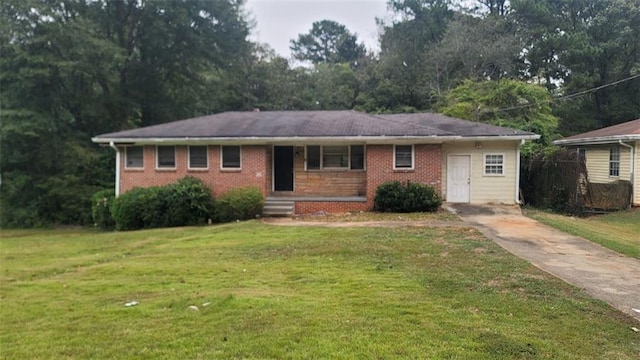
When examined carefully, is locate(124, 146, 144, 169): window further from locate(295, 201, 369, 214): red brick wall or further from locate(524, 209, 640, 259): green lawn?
locate(524, 209, 640, 259): green lawn

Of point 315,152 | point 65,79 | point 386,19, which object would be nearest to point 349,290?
point 315,152

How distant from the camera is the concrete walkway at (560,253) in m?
6.14

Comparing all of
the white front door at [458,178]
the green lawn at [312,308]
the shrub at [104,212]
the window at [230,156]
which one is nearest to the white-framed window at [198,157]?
the window at [230,156]

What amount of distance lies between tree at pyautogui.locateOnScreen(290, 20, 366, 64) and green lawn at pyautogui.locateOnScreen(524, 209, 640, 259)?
4424cm

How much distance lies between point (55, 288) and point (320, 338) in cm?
509

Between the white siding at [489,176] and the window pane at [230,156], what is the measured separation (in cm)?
800

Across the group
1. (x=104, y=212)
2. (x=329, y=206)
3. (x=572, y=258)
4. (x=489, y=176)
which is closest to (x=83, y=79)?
(x=104, y=212)

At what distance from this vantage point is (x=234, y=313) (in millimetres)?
5074

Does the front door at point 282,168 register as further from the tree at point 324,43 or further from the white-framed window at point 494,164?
the tree at point 324,43

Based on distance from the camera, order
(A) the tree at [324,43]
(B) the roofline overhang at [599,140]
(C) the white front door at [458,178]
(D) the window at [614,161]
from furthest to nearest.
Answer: (A) the tree at [324,43]
(D) the window at [614,161]
(C) the white front door at [458,178]
(B) the roofline overhang at [599,140]

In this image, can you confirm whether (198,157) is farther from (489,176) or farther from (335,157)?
(489,176)

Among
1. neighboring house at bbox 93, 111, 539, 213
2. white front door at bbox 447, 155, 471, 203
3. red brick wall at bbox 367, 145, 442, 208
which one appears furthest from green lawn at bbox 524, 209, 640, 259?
red brick wall at bbox 367, 145, 442, 208

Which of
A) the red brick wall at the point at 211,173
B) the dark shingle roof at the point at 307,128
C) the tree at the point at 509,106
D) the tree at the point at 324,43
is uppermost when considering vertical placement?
the tree at the point at 324,43

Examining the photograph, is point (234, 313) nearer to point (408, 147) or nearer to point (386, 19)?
point (408, 147)
